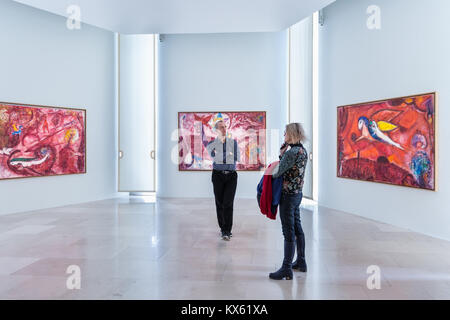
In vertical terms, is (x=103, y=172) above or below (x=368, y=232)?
above

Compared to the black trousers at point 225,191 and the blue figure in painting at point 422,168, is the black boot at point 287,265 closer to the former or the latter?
the black trousers at point 225,191

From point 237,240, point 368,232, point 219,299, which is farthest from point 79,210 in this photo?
point 368,232

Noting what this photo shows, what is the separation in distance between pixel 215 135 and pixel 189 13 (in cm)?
423

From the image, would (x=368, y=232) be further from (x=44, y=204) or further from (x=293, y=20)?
(x=44, y=204)

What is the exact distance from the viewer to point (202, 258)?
17.6 feet

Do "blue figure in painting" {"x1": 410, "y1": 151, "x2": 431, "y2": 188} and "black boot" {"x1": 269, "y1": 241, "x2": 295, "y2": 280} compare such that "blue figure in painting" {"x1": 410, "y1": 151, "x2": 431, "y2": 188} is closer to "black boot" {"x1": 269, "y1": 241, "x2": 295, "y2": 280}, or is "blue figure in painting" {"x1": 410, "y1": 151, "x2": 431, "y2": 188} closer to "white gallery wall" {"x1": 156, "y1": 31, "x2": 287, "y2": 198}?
"black boot" {"x1": 269, "y1": 241, "x2": 295, "y2": 280}

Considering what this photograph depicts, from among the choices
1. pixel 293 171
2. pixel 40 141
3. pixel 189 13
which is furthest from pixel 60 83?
pixel 293 171

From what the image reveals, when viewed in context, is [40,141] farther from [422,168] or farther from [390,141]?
[422,168]

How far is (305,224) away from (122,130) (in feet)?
24.8

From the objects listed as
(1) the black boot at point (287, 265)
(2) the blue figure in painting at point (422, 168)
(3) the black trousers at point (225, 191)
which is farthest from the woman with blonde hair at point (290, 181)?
(2) the blue figure in painting at point (422, 168)

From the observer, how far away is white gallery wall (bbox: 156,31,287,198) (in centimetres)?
1175

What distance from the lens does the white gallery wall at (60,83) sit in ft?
29.9

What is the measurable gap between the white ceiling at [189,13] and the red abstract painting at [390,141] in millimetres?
2952

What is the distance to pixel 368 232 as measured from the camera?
7.08 metres
